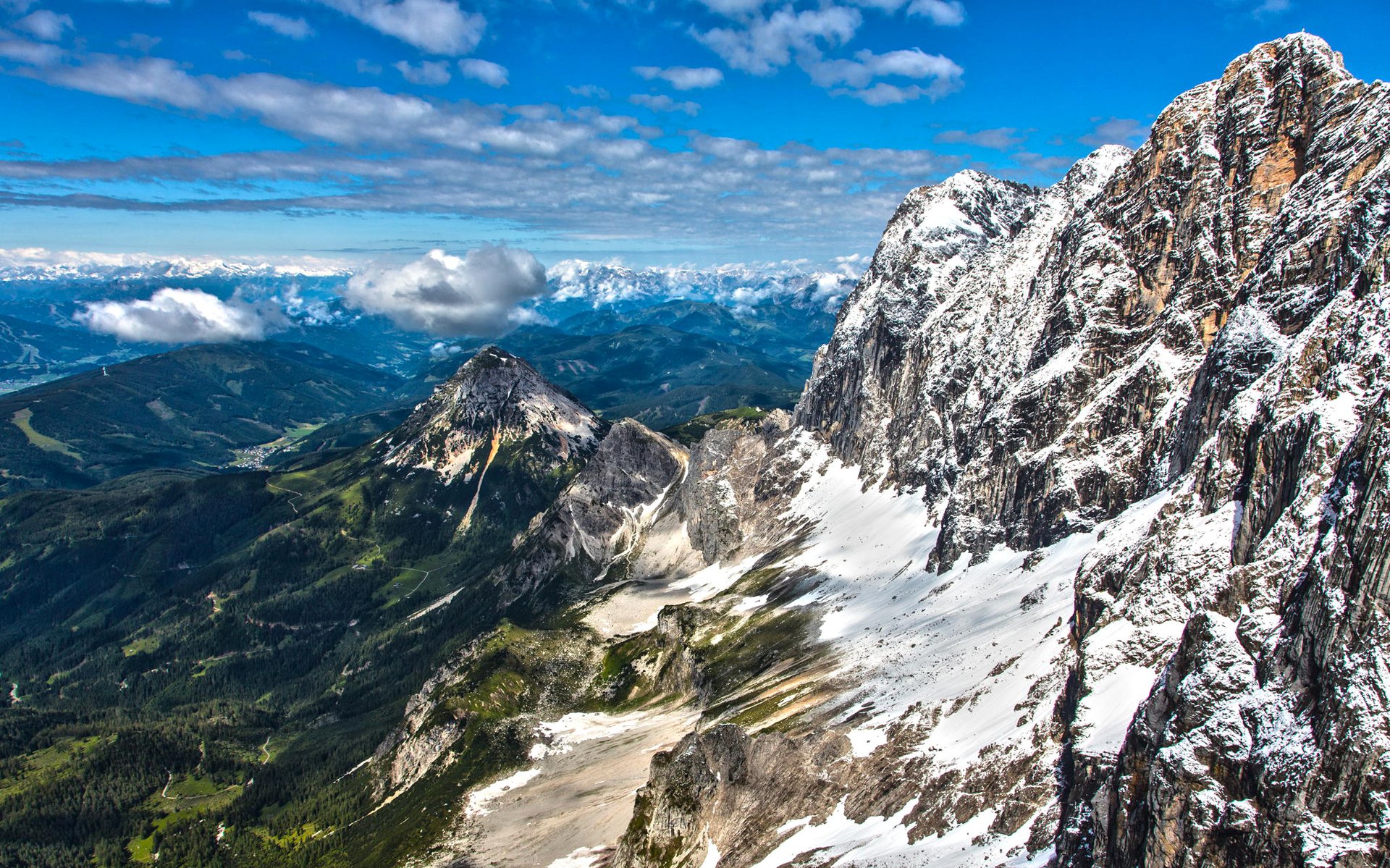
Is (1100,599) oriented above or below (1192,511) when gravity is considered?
below

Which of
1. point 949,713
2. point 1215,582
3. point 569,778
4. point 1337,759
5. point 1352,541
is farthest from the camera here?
point 569,778

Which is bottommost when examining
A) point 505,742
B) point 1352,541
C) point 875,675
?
point 505,742

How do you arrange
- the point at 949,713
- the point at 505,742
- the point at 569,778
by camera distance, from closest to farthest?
the point at 949,713, the point at 569,778, the point at 505,742

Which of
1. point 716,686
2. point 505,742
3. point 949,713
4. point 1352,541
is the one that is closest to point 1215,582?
point 1352,541

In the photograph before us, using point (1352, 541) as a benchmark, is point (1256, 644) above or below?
below

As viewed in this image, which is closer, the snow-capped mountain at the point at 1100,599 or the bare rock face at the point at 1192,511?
the bare rock face at the point at 1192,511

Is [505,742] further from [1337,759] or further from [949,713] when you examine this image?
[1337,759]

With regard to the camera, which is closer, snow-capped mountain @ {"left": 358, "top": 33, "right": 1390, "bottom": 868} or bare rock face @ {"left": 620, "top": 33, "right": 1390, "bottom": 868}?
bare rock face @ {"left": 620, "top": 33, "right": 1390, "bottom": 868}

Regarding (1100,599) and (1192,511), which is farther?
(1100,599)
